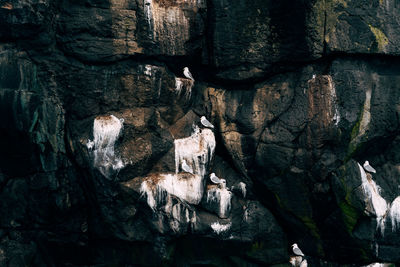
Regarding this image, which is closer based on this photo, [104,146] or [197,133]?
[104,146]

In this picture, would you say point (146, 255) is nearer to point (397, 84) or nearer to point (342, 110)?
point (342, 110)

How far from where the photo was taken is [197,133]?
755 cm

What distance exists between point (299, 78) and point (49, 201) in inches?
191

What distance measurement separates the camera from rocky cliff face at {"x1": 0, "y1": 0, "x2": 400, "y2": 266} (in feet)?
22.6

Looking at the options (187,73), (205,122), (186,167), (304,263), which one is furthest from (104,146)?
(304,263)

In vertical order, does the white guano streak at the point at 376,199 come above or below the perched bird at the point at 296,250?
above

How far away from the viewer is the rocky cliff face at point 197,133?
6.89 metres

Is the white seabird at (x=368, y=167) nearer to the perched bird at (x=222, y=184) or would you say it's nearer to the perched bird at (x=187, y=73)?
the perched bird at (x=222, y=184)

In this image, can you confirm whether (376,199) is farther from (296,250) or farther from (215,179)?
(215,179)

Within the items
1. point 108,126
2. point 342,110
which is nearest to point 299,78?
point 342,110

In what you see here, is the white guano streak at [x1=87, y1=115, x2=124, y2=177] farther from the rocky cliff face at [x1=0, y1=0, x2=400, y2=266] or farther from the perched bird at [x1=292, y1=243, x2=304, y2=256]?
the perched bird at [x1=292, y1=243, x2=304, y2=256]

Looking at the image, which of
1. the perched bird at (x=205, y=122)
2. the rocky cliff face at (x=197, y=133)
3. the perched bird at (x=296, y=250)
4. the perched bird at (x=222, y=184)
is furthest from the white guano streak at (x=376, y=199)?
the perched bird at (x=205, y=122)

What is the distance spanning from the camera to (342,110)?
706 centimetres

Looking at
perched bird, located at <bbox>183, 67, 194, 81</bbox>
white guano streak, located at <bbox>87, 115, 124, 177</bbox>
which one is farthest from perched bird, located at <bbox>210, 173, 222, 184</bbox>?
perched bird, located at <bbox>183, 67, 194, 81</bbox>
